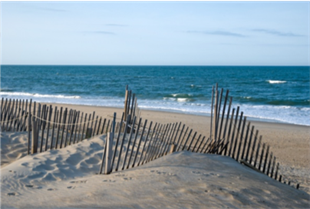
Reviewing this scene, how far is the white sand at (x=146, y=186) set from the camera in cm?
383

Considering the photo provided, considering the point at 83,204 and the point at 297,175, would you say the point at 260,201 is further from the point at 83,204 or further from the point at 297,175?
the point at 297,175

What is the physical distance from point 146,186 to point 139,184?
0.14m

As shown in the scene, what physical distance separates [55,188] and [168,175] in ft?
5.36

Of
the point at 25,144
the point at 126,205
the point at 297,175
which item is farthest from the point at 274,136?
the point at 126,205

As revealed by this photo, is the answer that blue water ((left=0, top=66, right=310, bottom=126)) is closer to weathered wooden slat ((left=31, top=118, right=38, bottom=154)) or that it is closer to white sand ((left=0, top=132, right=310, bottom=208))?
white sand ((left=0, top=132, right=310, bottom=208))

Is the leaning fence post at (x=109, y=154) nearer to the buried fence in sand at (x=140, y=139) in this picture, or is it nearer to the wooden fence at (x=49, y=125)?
the buried fence in sand at (x=140, y=139)

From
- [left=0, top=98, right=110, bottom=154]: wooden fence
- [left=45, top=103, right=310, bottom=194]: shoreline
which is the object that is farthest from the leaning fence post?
[left=45, top=103, right=310, bottom=194]: shoreline

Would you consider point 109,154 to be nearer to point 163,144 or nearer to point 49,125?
point 163,144

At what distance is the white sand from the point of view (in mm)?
3828

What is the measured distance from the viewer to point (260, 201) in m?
4.12

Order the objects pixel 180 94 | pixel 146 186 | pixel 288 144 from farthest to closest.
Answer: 1. pixel 180 94
2. pixel 288 144
3. pixel 146 186

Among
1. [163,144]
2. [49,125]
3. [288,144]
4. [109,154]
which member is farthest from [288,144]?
[49,125]

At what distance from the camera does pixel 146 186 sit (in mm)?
4320

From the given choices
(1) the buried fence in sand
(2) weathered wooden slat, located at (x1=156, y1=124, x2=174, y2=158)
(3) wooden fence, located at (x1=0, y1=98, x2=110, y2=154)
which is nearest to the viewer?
(1) the buried fence in sand
